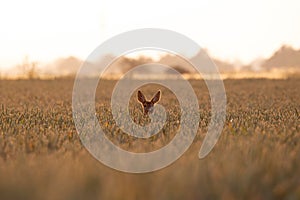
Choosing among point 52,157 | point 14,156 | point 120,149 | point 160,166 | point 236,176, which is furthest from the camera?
point 120,149

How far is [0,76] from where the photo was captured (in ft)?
148

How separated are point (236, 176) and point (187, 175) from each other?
15.9 inches

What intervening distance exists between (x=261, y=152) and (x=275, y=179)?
3.63 ft

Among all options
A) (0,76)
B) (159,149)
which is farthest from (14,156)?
(0,76)

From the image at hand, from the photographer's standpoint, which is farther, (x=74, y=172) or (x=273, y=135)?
(x=273, y=135)

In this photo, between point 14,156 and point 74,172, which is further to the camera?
point 14,156

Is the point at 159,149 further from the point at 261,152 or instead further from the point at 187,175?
the point at 187,175

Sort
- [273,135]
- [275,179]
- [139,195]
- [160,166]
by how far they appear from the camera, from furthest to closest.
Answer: [273,135], [160,166], [275,179], [139,195]

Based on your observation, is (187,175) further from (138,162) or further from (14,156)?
(14,156)

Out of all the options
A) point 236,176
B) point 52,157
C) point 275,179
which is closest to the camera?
point 236,176

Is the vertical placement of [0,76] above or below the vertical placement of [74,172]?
above

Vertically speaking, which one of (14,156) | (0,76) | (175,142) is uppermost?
(0,76)

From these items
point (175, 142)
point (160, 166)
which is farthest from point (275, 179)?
point (175, 142)

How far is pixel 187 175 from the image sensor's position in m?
→ 4.09
